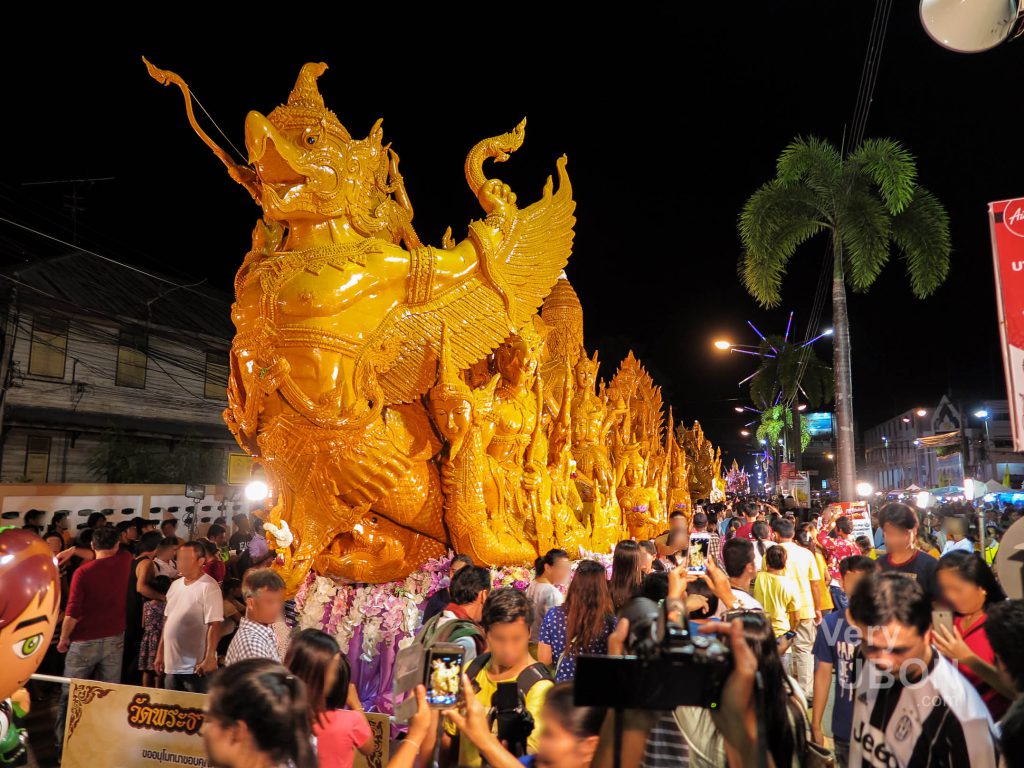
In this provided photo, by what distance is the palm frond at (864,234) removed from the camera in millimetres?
14445

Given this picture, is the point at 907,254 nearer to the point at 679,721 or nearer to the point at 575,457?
the point at 575,457

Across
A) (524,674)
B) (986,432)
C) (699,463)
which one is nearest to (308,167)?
(524,674)

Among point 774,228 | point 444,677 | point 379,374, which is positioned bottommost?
point 444,677

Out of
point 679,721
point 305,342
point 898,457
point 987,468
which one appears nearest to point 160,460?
point 305,342

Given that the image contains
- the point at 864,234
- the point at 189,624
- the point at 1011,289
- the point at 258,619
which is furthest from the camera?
the point at 864,234

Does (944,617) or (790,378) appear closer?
(944,617)

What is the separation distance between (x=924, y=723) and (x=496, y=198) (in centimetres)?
625

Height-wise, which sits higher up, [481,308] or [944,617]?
[481,308]

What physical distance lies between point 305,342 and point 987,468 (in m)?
40.3

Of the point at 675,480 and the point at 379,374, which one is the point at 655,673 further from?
the point at 675,480

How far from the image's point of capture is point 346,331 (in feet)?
20.6

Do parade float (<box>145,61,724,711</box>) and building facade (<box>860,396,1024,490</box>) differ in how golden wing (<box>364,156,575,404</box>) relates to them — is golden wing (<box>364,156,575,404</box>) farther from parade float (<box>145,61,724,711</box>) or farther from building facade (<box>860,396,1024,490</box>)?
building facade (<box>860,396,1024,490</box>)

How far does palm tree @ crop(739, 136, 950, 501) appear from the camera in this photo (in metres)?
14.1

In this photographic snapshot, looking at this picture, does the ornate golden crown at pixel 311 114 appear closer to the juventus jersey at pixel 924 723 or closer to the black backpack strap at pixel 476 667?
the black backpack strap at pixel 476 667
